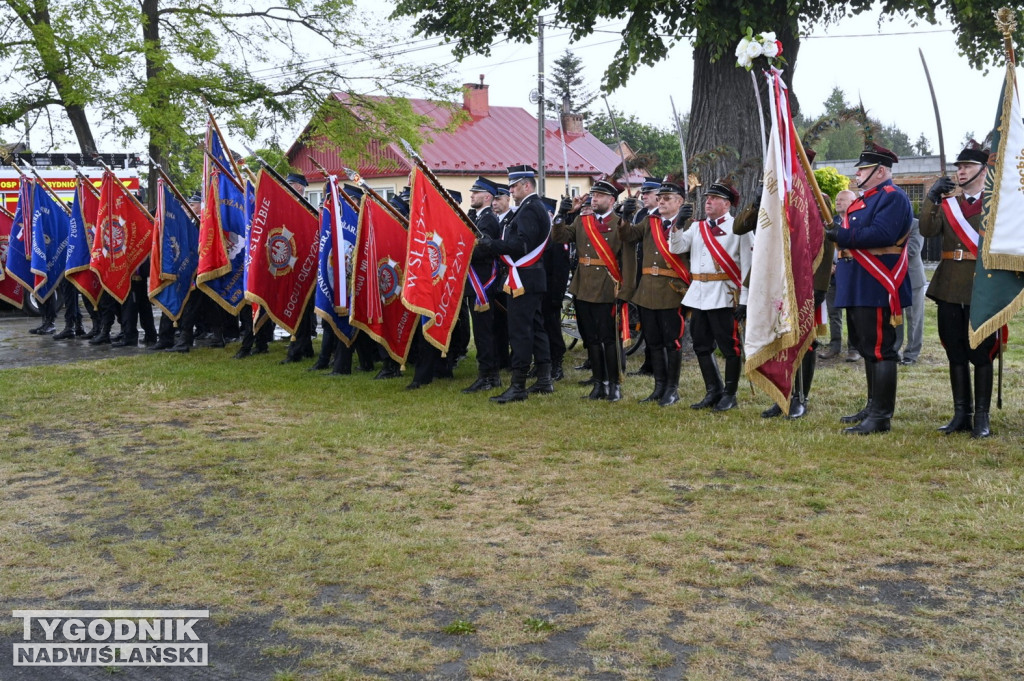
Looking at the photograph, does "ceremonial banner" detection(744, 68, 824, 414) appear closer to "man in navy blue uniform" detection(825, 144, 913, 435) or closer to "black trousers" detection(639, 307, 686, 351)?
"man in navy blue uniform" detection(825, 144, 913, 435)

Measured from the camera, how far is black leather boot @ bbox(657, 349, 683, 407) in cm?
844

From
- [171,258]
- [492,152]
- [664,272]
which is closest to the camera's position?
[664,272]

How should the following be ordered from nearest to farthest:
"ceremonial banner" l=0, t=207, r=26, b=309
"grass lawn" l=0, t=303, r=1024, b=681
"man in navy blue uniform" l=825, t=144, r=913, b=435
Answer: "grass lawn" l=0, t=303, r=1024, b=681, "man in navy blue uniform" l=825, t=144, r=913, b=435, "ceremonial banner" l=0, t=207, r=26, b=309

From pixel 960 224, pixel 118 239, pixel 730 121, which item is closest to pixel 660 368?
pixel 960 224

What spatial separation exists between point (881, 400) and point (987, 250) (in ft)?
4.06

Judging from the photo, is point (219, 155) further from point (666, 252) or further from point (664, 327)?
point (664, 327)

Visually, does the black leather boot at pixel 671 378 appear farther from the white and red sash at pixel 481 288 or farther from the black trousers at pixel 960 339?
the black trousers at pixel 960 339

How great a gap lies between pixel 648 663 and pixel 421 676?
2.38 feet

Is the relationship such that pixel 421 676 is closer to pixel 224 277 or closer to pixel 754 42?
pixel 754 42

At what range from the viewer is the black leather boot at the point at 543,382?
365 inches

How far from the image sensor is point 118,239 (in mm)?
13305

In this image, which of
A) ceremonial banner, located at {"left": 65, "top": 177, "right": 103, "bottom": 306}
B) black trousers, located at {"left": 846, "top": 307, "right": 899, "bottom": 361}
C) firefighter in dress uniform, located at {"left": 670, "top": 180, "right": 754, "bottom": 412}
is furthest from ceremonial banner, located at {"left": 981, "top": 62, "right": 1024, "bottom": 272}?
ceremonial banner, located at {"left": 65, "top": 177, "right": 103, "bottom": 306}

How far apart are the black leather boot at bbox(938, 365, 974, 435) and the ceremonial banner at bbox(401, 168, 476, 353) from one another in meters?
4.03

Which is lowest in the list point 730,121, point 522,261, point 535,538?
point 535,538
